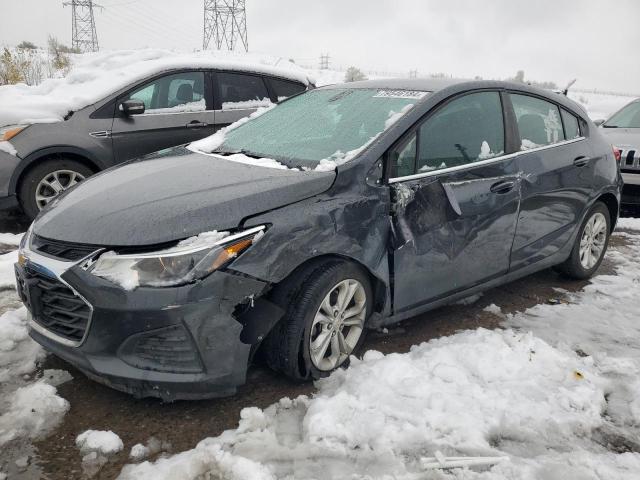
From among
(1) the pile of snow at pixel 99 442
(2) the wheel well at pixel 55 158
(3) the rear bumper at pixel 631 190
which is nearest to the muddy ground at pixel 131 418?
(1) the pile of snow at pixel 99 442

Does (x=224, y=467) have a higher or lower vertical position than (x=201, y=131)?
lower

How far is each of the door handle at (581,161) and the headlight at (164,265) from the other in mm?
2985

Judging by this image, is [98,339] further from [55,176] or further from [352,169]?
[55,176]

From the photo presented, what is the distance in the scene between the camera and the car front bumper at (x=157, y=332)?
2.21m

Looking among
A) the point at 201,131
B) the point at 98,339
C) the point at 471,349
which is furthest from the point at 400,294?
the point at 201,131

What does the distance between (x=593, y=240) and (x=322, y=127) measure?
2659 mm

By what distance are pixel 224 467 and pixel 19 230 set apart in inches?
166

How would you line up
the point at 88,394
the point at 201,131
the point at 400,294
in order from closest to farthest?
the point at 88,394
the point at 400,294
the point at 201,131

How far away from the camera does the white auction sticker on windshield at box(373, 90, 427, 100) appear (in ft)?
10.5

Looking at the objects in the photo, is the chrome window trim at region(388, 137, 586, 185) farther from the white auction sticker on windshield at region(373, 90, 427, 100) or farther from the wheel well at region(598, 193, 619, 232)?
the wheel well at region(598, 193, 619, 232)

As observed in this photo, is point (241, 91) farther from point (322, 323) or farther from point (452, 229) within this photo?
point (322, 323)

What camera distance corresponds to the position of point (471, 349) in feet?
9.98

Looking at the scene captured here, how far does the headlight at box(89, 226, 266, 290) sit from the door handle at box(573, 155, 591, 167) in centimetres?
298

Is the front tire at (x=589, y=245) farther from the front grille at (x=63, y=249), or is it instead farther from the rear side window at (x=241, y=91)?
the rear side window at (x=241, y=91)
